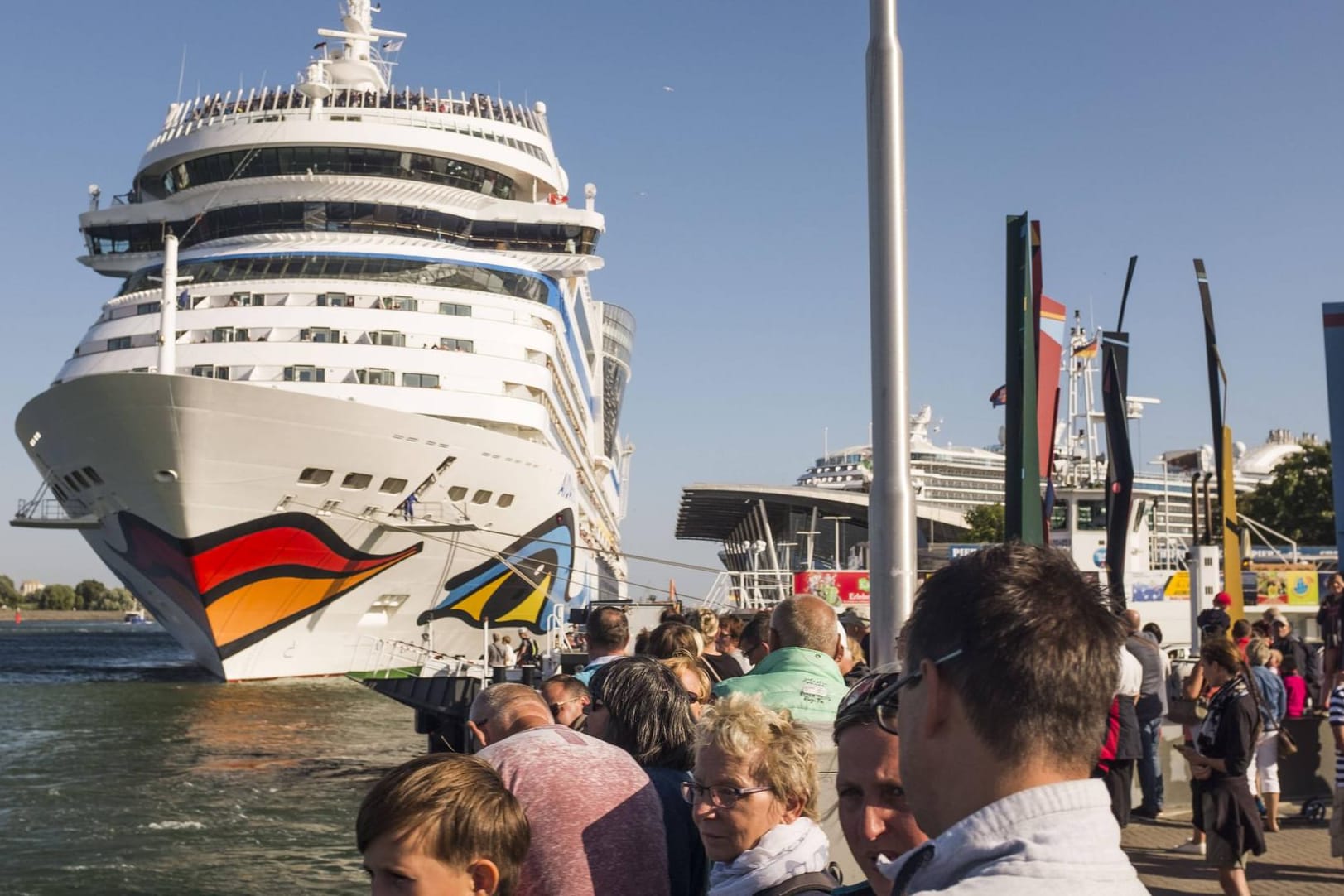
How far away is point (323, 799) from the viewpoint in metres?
13.5

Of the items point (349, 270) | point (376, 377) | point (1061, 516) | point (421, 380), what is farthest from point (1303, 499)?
point (376, 377)

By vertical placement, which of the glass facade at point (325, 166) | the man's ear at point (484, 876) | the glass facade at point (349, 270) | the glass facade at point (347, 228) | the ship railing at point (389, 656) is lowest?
the ship railing at point (389, 656)

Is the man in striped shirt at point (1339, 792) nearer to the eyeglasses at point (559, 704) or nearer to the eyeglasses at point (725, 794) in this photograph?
the eyeglasses at point (559, 704)

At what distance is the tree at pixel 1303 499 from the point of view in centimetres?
5541

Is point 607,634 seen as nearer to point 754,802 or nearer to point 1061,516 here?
point 754,802

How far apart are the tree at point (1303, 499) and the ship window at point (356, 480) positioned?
4434cm

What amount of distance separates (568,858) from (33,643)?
81.1m

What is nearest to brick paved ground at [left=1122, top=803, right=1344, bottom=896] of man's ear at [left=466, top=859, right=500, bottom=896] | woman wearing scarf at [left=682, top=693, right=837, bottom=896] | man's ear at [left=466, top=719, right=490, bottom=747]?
man's ear at [left=466, top=719, right=490, bottom=747]

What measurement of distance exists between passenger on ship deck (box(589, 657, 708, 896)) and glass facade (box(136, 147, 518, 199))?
2691cm

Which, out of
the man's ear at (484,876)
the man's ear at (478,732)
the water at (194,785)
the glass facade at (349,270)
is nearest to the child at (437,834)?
the man's ear at (484,876)

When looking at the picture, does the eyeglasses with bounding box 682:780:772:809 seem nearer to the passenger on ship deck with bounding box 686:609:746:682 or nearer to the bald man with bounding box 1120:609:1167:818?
the passenger on ship deck with bounding box 686:609:746:682

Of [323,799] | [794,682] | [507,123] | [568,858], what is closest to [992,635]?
[568,858]

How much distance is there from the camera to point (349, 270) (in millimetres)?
26922

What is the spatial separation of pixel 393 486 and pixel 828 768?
776 inches
